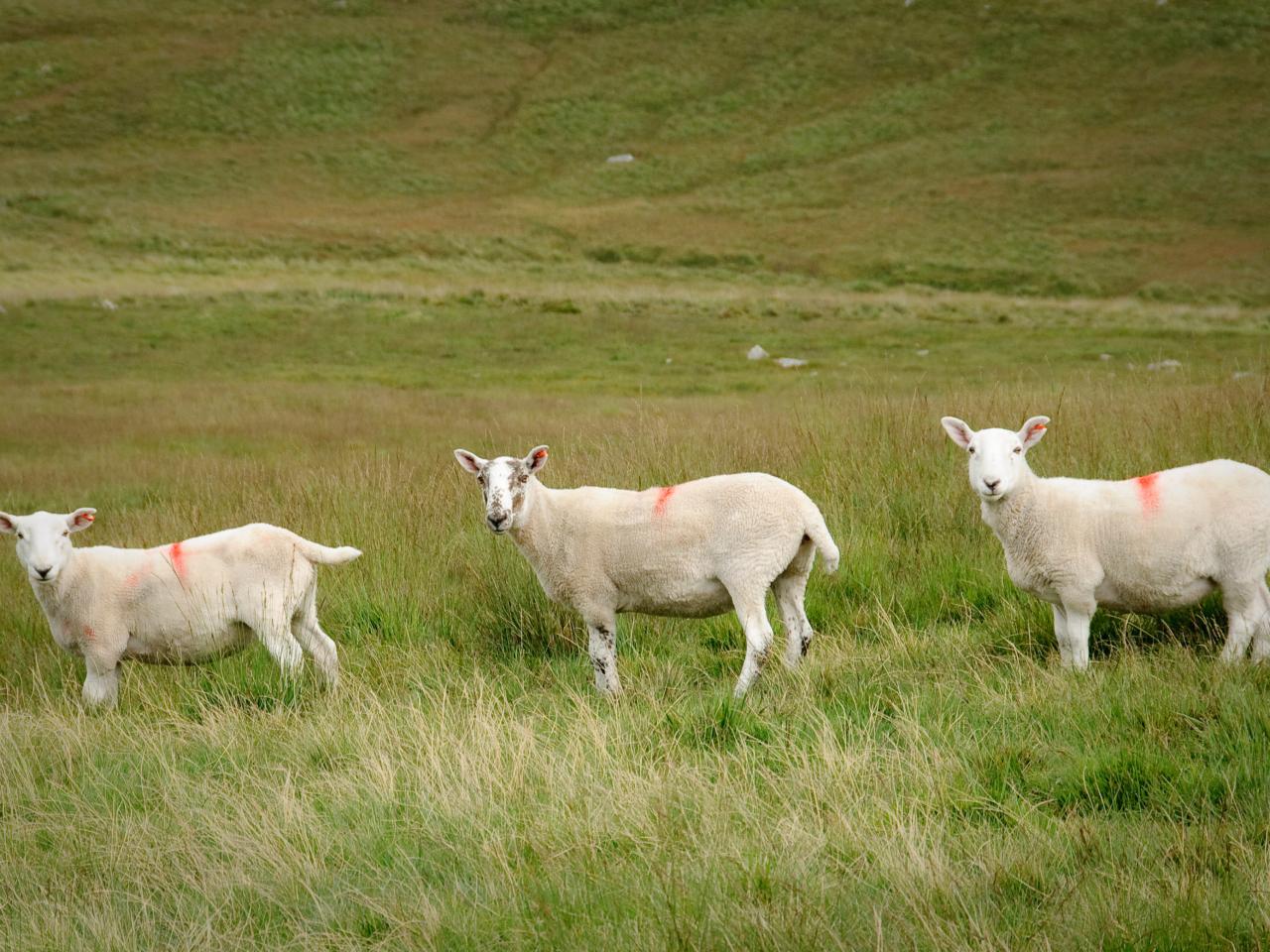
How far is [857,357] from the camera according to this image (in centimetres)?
2728

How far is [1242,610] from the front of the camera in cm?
550

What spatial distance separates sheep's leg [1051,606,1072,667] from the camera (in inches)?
223

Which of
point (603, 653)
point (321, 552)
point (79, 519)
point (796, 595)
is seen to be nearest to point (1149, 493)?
point (796, 595)

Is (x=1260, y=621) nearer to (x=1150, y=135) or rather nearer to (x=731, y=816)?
(x=731, y=816)

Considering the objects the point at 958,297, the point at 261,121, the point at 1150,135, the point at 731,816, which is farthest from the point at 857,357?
the point at 261,121

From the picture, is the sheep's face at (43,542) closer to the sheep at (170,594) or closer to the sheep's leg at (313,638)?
the sheep at (170,594)

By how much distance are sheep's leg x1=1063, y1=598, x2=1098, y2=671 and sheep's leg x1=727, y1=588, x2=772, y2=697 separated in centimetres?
136

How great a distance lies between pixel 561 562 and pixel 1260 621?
329cm

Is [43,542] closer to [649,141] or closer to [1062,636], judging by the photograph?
[1062,636]

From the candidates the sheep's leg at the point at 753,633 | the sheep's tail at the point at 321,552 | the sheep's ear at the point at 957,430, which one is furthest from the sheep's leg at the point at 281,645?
the sheep's ear at the point at 957,430

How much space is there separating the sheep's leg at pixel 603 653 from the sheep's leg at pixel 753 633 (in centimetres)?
63

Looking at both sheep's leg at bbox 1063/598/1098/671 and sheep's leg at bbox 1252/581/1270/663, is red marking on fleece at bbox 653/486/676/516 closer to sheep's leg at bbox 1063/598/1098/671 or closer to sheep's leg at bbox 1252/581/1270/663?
sheep's leg at bbox 1063/598/1098/671

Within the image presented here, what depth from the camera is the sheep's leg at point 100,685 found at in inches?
258

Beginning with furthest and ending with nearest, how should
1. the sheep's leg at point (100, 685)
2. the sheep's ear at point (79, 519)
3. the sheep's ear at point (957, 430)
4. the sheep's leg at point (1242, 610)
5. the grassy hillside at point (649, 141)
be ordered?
the grassy hillside at point (649, 141)
the sheep's ear at point (79, 519)
the sheep's leg at point (100, 685)
the sheep's ear at point (957, 430)
the sheep's leg at point (1242, 610)
